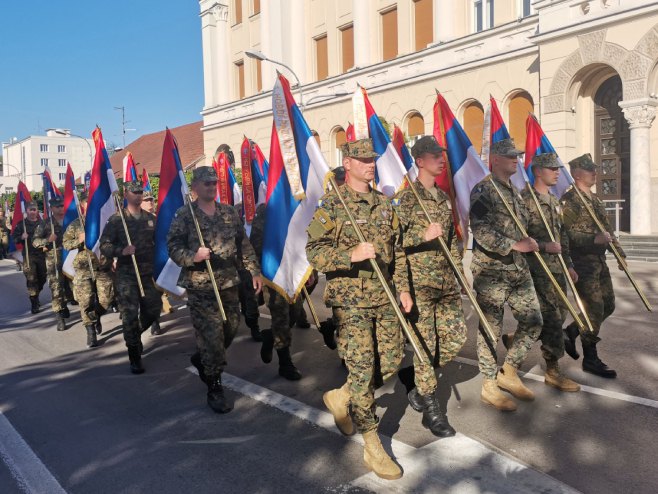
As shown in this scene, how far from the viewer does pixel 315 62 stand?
92.6 ft

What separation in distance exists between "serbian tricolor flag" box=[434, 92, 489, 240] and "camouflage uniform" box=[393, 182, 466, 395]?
2.28 ft

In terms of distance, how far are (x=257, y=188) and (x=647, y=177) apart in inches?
480

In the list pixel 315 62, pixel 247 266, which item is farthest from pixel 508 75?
pixel 247 266

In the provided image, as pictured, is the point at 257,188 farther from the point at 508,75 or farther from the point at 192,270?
the point at 508,75

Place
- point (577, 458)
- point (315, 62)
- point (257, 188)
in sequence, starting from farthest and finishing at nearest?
point (315, 62)
point (257, 188)
point (577, 458)

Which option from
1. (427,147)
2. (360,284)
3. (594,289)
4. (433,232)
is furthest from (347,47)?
(360,284)

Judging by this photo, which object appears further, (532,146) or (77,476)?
(532,146)

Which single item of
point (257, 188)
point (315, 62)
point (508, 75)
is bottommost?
point (257, 188)

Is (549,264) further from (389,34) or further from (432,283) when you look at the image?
(389,34)

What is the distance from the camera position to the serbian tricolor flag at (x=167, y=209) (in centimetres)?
612

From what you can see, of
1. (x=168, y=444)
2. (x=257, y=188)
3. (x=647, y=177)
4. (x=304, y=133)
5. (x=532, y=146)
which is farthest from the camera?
(x=647, y=177)

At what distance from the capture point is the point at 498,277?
188 inches

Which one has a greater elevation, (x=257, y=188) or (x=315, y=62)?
(x=315, y=62)

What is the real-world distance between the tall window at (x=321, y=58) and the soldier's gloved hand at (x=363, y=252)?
25093 millimetres
